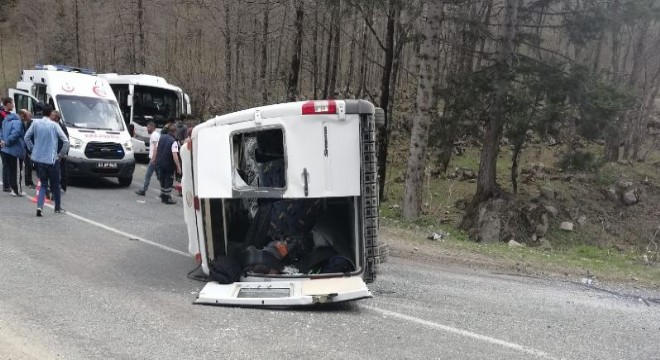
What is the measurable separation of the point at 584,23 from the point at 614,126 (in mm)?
3056

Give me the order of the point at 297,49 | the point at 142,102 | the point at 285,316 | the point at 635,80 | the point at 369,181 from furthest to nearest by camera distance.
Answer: the point at 635,80, the point at 142,102, the point at 297,49, the point at 369,181, the point at 285,316

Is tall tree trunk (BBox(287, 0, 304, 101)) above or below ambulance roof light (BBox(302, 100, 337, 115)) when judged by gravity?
above

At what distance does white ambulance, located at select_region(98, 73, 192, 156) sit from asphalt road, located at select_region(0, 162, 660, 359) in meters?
12.7

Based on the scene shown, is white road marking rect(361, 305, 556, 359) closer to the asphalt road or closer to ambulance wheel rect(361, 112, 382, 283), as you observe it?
the asphalt road

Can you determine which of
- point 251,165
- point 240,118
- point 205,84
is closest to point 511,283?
point 251,165

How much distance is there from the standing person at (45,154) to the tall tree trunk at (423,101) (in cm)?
881

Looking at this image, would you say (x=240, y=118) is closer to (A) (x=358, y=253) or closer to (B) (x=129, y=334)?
(A) (x=358, y=253)

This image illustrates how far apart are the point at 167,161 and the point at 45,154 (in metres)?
3.01

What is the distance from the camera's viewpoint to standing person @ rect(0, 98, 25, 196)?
470 inches

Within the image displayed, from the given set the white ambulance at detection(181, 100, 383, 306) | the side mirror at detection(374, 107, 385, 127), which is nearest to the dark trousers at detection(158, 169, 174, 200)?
the white ambulance at detection(181, 100, 383, 306)

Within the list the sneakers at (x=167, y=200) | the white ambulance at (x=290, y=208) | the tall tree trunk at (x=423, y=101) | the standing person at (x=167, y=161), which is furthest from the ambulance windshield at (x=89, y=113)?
the white ambulance at (x=290, y=208)

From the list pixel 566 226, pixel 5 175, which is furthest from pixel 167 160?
pixel 566 226

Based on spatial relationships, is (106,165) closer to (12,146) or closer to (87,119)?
(87,119)

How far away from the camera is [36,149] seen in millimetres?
10352
